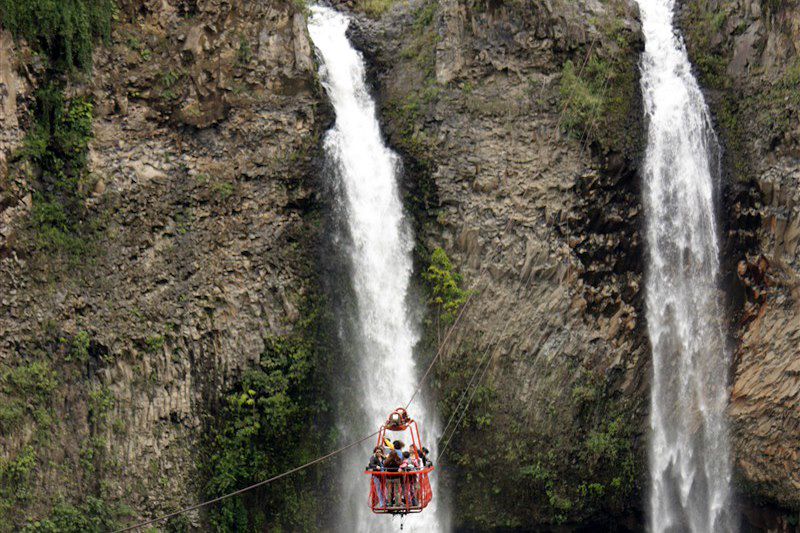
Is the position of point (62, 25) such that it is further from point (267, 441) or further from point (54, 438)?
point (267, 441)

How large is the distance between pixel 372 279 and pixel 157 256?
449 centimetres

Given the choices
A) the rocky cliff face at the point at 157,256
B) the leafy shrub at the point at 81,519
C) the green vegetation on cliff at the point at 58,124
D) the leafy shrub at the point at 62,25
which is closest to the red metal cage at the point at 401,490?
the rocky cliff face at the point at 157,256

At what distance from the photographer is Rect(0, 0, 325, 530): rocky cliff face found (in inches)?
680

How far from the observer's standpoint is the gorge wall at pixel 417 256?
1772 centimetres

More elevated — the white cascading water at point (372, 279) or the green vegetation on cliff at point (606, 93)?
the green vegetation on cliff at point (606, 93)

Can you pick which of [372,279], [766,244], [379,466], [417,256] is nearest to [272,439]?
[372,279]

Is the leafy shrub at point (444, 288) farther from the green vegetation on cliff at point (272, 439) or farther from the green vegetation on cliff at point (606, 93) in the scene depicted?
the green vegetation on cliff at point (606, 93)

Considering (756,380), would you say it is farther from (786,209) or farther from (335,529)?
(335,529)

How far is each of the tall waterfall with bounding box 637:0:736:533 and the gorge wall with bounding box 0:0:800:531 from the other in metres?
0.37

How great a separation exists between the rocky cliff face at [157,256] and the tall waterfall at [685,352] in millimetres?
7811

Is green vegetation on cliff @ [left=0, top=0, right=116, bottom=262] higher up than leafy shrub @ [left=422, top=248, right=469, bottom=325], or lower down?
higher up

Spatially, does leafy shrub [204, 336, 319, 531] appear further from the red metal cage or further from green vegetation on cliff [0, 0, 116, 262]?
green vegetation on cliff [0, 0, 116, 262]

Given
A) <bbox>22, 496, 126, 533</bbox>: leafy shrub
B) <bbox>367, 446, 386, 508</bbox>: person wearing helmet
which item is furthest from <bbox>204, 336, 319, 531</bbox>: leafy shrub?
<bbox>367, 446, 386, 508</bbox>: person wearing helmet

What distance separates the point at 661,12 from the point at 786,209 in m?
6.08
